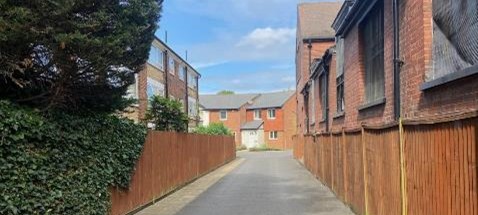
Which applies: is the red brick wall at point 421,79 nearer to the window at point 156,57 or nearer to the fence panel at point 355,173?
the fence panel at point 355,173

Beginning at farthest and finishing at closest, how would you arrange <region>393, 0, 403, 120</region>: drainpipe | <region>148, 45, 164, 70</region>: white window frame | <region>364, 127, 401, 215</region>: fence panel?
<region>148, 45, 164, 70</region>: white window frame
<region>393, 0, 403, 120</region>: drainpipe
<region>364, 127, 401, 215</region>: fence panel

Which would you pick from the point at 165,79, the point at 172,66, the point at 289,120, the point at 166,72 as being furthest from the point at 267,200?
the point at 289,120

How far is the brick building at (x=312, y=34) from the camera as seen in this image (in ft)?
134

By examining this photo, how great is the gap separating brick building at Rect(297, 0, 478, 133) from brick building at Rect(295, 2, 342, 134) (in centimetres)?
2363

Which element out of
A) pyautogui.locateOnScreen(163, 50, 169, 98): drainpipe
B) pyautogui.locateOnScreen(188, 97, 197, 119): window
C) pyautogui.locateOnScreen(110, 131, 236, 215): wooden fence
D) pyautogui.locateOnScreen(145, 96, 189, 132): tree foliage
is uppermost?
pyautogui.locateOnScreen(163, 50, 169, 98): drainpipe

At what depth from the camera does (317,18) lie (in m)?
45.4

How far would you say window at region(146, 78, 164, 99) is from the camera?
108 feet

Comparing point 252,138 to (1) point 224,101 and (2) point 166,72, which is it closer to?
(1) point 224,101

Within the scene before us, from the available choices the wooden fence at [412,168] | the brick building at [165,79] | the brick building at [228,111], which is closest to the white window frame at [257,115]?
the brick building at [228,111]

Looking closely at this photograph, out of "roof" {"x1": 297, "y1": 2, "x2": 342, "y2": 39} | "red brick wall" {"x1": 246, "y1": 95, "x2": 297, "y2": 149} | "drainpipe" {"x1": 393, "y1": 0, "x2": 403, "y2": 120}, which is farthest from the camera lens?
"red brick wall" {"x1": 246, "y1": 95, "x2": 297, "y2": 149}

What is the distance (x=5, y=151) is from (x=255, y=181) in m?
13.8

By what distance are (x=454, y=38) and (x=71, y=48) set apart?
5105mm

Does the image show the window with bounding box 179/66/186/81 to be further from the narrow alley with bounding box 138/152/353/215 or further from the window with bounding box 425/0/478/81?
the window with bounding box 425/0/478/81

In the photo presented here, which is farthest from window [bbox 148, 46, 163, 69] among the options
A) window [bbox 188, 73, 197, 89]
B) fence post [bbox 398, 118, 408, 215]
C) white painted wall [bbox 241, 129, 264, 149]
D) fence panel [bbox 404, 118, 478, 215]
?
white painted wall [bbox 241, 129, 264, 149]
